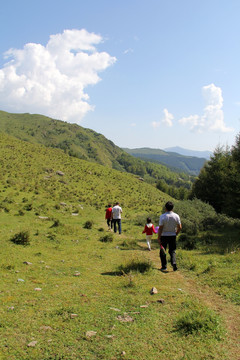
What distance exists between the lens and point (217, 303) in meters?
6.42

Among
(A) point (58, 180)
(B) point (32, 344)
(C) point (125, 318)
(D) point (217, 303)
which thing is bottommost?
(D) point (217, 303)

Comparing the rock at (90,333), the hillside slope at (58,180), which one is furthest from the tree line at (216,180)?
the rock at (90,333)

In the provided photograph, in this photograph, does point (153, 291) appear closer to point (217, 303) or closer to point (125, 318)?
point (125, 318)

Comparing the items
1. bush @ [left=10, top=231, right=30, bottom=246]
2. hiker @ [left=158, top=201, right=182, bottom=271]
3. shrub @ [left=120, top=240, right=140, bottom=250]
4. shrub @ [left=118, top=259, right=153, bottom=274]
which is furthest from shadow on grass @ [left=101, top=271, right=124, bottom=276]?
bush @ [left=10, top=231, right=30, bottom=246]

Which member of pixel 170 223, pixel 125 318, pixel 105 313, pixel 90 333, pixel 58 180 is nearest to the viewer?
pixel 90 333

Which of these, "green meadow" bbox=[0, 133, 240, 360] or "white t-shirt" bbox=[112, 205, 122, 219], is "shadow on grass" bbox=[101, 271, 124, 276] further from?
"white t-shirt" bbox=[112, 205, 122, 219]

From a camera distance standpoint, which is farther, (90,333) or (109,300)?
(109,300)

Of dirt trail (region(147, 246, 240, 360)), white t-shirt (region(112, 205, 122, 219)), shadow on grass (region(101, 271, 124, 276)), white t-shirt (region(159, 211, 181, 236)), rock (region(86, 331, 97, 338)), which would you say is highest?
white t-shirt (region(159, 211, 181, 236))

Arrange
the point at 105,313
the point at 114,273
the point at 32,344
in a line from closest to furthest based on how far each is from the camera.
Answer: the point at 32,344 < the point at 105,313 < the point at 114,273

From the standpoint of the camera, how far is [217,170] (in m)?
32.9

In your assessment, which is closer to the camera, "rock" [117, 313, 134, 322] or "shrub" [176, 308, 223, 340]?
"shrub" [176, 308, 223, 340]

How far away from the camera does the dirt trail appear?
4.65m

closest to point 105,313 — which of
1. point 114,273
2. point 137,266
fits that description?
point 114,273

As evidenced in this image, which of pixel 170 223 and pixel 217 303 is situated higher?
pixel 170 223
